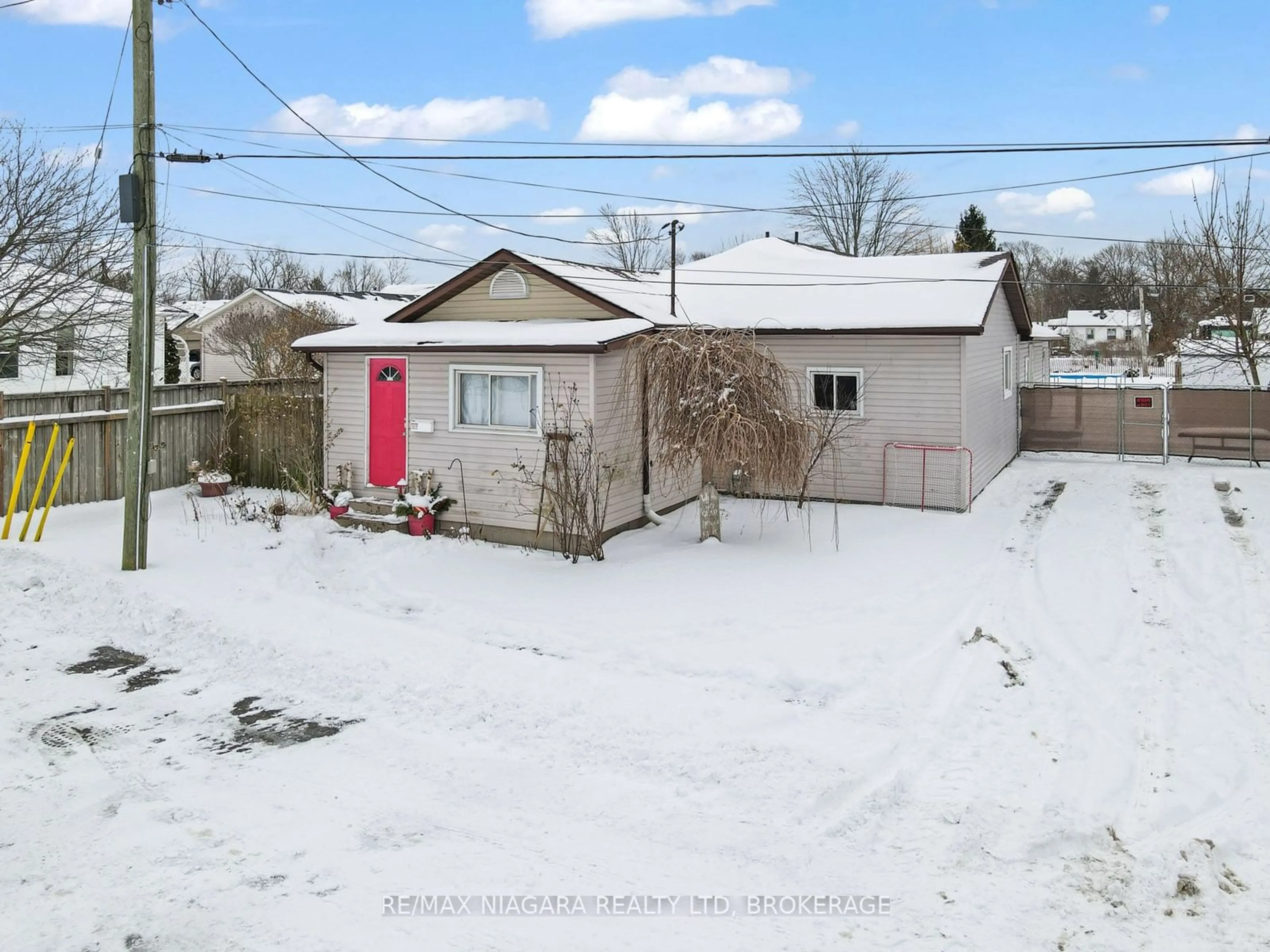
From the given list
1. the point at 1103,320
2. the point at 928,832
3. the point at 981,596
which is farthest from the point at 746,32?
the point at 1103,320

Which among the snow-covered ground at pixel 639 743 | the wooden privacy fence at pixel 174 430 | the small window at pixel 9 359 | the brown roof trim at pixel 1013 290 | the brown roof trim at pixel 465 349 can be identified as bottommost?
the snow-covered ground at pixel 639 743

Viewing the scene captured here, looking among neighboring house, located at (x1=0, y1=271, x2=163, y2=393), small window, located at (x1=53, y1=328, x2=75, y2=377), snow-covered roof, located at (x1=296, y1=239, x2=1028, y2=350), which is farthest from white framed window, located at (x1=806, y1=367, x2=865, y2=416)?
small window, located at (x1=53, y1=328, x2=75, y2=377)

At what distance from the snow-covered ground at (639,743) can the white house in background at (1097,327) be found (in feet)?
225

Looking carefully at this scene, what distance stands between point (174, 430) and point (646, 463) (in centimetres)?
793

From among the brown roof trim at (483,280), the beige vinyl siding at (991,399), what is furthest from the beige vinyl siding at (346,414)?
the beige vinyl siding at (991,399)

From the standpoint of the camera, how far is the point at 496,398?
12367 mm

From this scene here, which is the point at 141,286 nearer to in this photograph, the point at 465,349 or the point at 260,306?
the point at 465,349

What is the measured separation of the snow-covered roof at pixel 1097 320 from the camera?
74500 mm

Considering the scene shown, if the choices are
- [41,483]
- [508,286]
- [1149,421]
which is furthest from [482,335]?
[1149,421]

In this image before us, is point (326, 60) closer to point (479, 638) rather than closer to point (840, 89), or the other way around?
point (840, 89)

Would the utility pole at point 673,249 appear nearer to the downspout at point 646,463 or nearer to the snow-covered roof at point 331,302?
the downspout at point 646,463

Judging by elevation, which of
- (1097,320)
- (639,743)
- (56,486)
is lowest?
(639,743)

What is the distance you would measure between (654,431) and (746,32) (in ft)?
20.6

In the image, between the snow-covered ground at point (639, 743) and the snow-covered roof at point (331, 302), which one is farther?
the snow-covered roof at point (331, 302)
